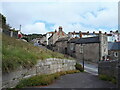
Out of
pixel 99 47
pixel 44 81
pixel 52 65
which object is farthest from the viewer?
pixel 99 47

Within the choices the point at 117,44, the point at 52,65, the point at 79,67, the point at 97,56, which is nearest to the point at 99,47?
the point at 97,56

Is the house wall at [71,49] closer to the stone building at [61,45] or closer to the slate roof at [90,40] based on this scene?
the stone building at [61,45]

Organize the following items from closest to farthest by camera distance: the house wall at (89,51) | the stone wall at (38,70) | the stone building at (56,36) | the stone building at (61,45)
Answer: the stone wall at (38,70), the house wall at (89,51), the stone building at (61,45), the stone building at (56,36)

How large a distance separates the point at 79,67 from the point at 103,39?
1830 centimetres

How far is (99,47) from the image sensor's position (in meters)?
28.8

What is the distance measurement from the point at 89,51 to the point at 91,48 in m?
0.90

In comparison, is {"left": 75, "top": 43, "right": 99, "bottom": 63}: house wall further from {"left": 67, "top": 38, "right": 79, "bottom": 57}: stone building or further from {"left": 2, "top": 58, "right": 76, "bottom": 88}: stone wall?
{"left": 2, "top": 58, "right": 76, "bottom": 88}: stone wall

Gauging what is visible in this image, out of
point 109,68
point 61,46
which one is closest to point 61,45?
point 61,46

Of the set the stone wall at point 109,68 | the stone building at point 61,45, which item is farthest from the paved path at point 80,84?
the stone building at point 61,45

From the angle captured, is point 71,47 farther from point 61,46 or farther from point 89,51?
point 89,51

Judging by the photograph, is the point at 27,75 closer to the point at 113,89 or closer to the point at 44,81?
the point at 44,81

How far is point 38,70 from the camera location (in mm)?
7473

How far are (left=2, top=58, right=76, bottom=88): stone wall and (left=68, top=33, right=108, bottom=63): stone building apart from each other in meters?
17.8

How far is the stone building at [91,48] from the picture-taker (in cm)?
2888
